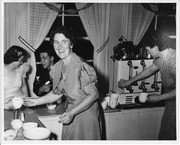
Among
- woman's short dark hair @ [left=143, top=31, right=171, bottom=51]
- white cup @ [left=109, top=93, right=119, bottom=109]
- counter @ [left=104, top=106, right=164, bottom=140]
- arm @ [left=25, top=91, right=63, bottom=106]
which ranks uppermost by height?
woman's short dark hair @ [left=143, top=31, right=171, bottom=51]

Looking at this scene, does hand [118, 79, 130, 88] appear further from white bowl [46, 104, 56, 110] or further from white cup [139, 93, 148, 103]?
white bowl [46, 104, 56, 110]

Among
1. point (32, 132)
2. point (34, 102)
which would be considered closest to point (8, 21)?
point (34, 102)

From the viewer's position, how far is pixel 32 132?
3.70ft

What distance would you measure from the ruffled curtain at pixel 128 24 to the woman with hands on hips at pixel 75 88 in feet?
2.50

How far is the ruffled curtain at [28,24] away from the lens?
1869mm

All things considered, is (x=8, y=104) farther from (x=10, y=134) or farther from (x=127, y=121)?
(x=127, y=121)

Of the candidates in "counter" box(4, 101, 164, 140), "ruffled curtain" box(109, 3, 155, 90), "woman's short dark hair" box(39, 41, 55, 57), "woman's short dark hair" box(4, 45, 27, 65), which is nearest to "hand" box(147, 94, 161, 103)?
"counter" box(4, 101, 164, 140)

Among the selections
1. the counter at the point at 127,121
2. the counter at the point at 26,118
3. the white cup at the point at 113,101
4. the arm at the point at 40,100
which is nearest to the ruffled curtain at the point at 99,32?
the white cup at the point at 113,101

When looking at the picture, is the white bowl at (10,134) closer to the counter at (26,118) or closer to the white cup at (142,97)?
Answer: the counter at (26,118)

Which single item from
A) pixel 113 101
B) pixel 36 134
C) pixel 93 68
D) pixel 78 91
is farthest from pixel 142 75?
pixel 36 134

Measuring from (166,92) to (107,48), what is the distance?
2.47ft

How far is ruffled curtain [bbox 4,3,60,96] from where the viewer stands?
1869 mm

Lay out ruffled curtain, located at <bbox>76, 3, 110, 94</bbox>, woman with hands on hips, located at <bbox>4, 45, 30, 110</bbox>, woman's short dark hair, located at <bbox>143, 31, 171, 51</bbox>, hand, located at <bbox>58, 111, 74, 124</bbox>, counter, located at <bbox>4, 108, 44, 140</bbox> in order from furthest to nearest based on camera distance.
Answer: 1. ruffled curtain, located at <bbox>76, 3, 110, 94</bbox>
2. woman with hands on hips, located at <bbox>4, 45, 30, 110</bbox>
3. woman's short dark hair, located at <bbox>143, 31, 171, 51</bbox>
4. hand, located at <bbox>58, 111, 74, 124</bbox>
5. counter, located at <bbox>4, 108, 44, 140</bbox>

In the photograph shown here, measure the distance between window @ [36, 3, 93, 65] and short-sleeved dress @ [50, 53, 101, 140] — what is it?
59cm
